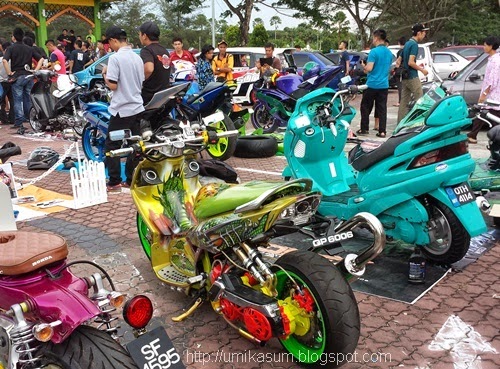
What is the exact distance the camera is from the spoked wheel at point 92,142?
798 centimetres

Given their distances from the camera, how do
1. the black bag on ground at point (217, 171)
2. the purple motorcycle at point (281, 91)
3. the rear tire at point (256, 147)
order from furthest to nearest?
the purple motorcycle at point (281, 91), the rear tire at point (256, 147), the black bag on ground at point (217, 171)

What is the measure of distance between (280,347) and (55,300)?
1410 mm

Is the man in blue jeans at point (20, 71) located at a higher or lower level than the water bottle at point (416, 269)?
higher

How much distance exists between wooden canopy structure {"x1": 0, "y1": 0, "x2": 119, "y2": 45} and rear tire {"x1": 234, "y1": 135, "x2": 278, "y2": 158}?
16.4 meters

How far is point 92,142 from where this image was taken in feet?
26.7

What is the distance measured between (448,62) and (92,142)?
14.0 metres

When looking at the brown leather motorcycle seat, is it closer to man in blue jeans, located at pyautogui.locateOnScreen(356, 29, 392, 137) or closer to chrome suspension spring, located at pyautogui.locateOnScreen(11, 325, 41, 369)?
chrome suspension spring, located at pyautogui.locateOnScreen(11, 325, 41, 369)

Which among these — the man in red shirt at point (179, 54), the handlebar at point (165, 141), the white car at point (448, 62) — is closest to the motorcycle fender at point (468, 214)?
the handlebar at point (165, 141)

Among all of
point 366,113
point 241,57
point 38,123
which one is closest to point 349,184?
point 366,113

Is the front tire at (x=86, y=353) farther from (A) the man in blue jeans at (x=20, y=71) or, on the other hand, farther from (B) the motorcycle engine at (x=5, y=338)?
(A) the man in blue jeans at (x=20, y=71)

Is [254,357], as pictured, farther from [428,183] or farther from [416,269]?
[428,183]

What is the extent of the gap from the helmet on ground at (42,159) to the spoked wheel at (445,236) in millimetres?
6043

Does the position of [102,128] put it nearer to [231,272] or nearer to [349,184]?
[349,184]

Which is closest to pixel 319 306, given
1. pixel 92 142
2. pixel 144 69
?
pixel 144 69
